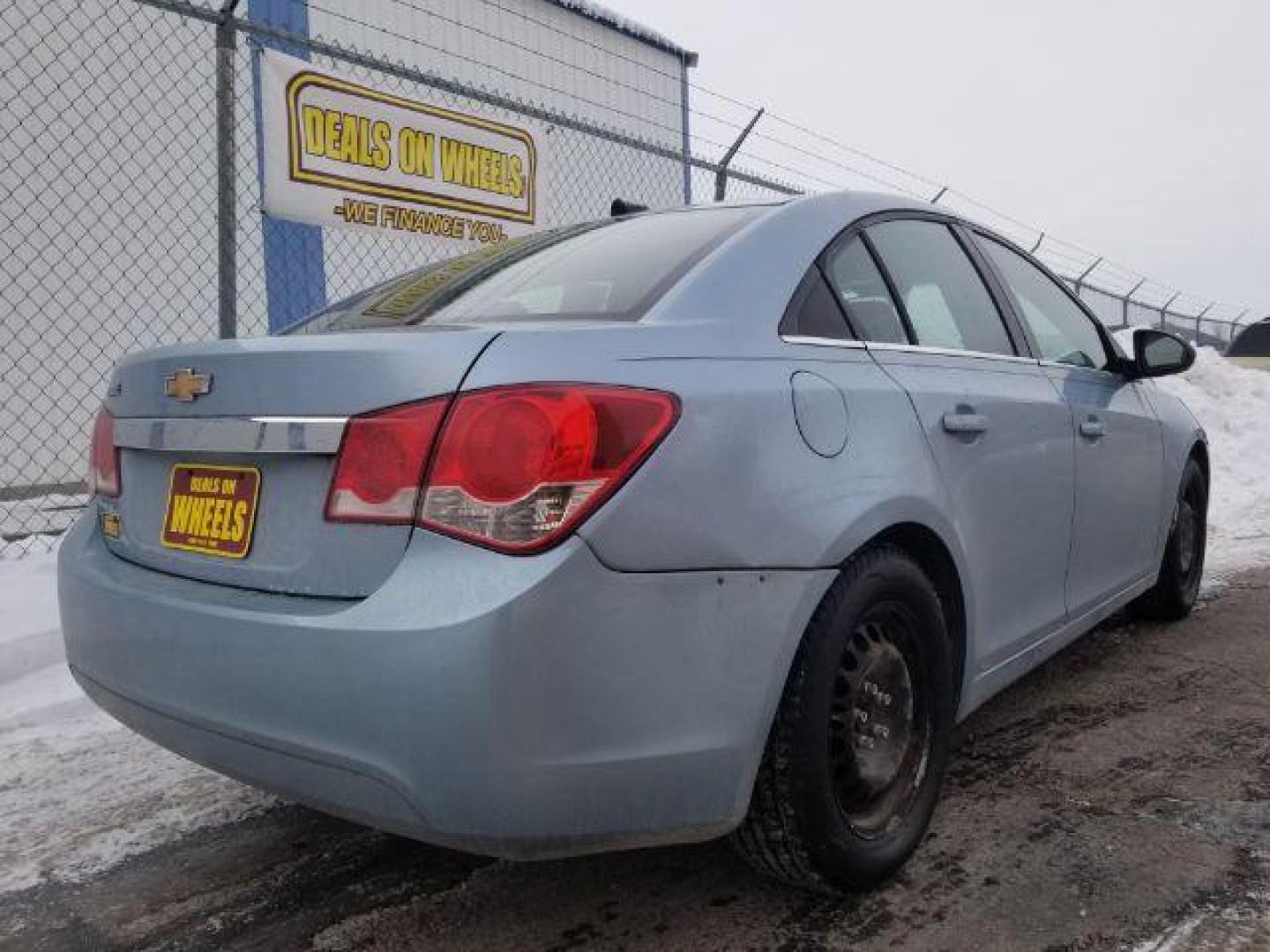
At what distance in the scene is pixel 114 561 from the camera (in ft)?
6.91

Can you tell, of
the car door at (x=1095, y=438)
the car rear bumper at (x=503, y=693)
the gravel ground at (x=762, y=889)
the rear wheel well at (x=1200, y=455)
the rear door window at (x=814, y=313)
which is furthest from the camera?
the rear wheel well at (x=1200, y=455)

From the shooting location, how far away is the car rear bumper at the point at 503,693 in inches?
59.0

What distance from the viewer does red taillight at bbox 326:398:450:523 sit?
1.62 m

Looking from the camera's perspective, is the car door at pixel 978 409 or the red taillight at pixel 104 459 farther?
the car door at pixel 978 409

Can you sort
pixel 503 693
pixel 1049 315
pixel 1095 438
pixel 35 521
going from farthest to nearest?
pixel 35 521, pixel 1049 315, pixel 1095 438, pixel 503 693

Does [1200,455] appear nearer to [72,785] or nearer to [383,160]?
[383,160]

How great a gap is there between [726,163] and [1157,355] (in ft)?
12.3

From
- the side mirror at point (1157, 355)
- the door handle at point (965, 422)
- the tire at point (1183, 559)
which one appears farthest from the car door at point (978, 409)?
the tire at point (1183, 559)

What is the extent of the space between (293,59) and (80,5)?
3.43 meters

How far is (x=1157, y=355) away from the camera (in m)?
3.56

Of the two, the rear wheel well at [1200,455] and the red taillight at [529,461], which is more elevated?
the red taillight at [529,461]

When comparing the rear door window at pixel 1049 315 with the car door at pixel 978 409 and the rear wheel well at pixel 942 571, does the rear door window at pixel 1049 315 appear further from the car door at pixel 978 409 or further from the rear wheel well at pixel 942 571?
the rear wheel well at pixel 942 571

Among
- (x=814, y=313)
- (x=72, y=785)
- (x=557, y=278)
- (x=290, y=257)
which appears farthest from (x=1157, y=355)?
(x=290, y=257)

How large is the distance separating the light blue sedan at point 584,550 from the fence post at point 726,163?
14.0ft
